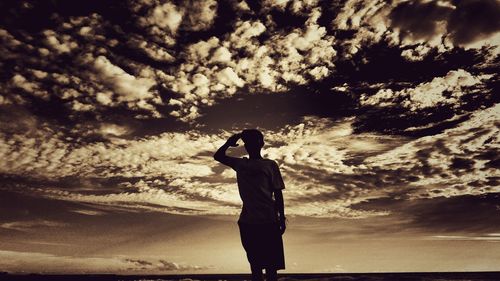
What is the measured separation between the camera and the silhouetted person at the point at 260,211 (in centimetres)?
423

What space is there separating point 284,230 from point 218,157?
1213mm

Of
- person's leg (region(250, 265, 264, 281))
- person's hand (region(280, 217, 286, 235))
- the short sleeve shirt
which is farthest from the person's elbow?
person's leg (region(250, 265, 264, 281))

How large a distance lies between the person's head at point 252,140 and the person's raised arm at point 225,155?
0.24 metres

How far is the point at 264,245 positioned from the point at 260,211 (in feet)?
1.25

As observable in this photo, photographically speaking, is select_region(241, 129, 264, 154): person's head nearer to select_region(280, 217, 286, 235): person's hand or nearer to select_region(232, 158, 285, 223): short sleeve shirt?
select_region(232, 158, 285, 223): short sleeve shirt

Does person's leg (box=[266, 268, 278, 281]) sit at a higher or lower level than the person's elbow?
lower

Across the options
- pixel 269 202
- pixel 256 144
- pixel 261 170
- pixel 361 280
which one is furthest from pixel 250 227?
pixel 361 280

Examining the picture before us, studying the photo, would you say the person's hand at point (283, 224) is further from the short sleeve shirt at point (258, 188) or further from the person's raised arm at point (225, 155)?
the person's raised arm at point (225, 155)

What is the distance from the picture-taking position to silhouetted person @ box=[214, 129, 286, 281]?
423 centimetres

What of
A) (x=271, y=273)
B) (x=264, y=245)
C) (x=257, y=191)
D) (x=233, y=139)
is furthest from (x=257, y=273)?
(x=233, y=139)

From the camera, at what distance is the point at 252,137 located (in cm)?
448

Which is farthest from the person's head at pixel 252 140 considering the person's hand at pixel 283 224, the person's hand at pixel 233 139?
the person's hand at pixel 283 224

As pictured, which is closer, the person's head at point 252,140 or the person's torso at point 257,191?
the person's torso at point 257,191

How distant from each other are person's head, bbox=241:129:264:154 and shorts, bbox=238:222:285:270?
886 mm
